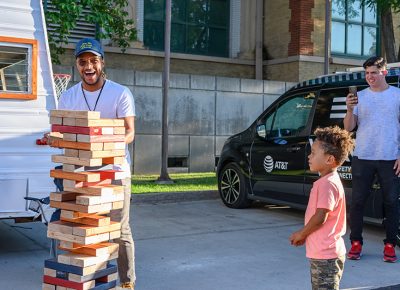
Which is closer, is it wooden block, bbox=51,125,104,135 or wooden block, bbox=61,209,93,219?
wooden block, bbox=51,125,104,135

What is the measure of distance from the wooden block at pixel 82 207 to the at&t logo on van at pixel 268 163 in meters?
4.79

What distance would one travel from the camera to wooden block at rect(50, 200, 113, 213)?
4082 millimetres

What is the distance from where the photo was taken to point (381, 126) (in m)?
6.29

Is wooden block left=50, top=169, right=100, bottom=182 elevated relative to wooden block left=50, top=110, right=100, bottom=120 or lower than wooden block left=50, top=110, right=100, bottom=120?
lower

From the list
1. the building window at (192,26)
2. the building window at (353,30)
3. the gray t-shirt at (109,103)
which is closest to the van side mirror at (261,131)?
the gray t-shirt at (109,103)

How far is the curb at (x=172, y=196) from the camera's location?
396 inches

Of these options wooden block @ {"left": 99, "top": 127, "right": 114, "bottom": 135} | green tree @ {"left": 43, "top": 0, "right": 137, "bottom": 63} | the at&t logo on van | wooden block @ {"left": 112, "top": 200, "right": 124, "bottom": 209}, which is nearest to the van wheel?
the at&t logo on van

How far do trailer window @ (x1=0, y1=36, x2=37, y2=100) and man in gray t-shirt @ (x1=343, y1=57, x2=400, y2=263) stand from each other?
337 centimetres

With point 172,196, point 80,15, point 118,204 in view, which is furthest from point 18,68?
point 80,15

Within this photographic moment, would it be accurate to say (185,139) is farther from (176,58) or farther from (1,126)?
(1,126)

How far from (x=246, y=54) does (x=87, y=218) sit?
1527cm

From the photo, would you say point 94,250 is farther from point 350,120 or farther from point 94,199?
point 350,120

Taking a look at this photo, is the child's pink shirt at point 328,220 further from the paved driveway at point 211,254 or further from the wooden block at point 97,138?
the paved driveway at point 211,254

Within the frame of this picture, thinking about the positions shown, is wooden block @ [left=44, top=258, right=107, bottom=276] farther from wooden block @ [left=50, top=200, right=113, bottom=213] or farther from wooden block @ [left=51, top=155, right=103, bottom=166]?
wooden block @ [left=51, top=155, right=103, bottom=166]
